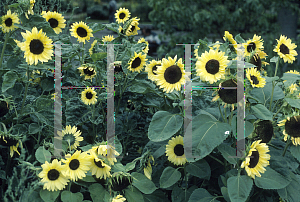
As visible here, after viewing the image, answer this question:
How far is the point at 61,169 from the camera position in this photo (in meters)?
1.41

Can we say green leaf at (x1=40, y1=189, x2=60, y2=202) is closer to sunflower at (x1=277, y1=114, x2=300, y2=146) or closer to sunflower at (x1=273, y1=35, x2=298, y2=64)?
sunflower at (x1=277, y1=114, x2=300, y2=146)

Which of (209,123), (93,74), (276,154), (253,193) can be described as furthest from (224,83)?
(93,74)

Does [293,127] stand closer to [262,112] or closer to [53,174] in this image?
[262,112]

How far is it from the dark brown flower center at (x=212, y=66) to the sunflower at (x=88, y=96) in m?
0.67

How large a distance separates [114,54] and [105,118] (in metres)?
0.40

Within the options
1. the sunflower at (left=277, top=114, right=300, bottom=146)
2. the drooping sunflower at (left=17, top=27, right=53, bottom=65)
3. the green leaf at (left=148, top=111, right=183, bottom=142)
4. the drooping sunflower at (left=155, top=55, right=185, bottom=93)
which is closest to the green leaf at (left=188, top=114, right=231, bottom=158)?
the green leaf at (left=148, top=111, right=183, bottom=142)

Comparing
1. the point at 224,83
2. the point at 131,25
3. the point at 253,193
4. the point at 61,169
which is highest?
the point at 131,25

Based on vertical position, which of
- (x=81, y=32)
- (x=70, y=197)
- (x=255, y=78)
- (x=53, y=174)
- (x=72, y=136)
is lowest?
(x=70, y=197)

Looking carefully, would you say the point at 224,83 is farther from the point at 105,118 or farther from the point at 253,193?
the point at 105,118

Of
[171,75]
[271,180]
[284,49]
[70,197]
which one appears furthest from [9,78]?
[284,49]

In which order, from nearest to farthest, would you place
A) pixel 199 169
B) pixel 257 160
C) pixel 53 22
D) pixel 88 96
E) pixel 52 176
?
pixel 52 176
pixel 257 160
pixel 199 169
pixel 88 96
pixel 53 22

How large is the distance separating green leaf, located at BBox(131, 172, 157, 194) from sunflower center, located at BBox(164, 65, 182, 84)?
0.48 metres

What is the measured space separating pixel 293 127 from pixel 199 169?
1.65 ft

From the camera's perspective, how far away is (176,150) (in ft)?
5.45
